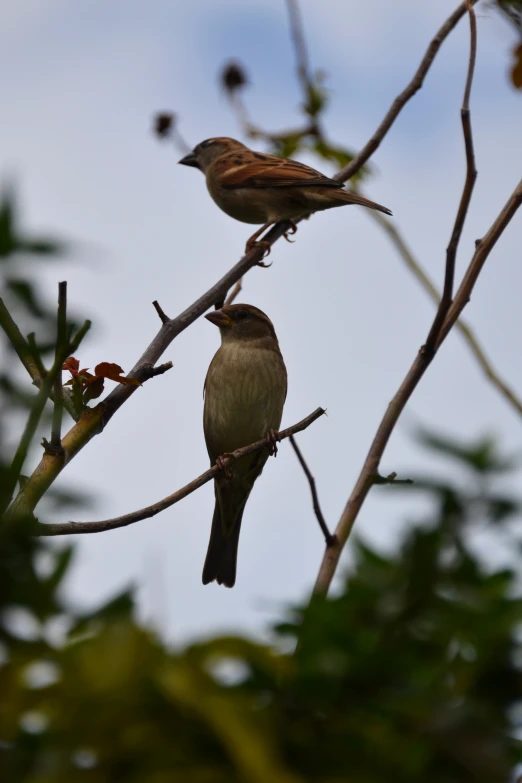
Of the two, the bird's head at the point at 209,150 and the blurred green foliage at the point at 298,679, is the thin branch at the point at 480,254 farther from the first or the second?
the bird's head at the point at 209,150

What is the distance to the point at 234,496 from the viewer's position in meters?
6.35

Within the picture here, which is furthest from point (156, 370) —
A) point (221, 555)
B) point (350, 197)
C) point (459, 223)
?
point (350, 197)

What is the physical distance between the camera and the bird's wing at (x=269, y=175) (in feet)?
24.5

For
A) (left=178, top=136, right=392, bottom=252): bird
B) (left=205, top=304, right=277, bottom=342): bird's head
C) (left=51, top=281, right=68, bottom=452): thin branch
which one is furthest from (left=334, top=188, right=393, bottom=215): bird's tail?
(left=51, top=281, right=68, bottom=452): thin branch

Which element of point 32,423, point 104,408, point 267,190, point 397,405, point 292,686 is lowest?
point 292,686

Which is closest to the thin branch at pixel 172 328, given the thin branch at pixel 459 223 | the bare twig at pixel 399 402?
the bare twig at pixel 399 402

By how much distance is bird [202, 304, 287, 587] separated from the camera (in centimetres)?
620

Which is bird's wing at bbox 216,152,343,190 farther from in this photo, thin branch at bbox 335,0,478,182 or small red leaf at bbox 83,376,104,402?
small red leaf at bbox 83,376,104,402

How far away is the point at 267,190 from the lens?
25.3ft

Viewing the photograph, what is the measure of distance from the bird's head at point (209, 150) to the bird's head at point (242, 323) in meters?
2.96

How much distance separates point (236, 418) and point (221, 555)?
0.86m

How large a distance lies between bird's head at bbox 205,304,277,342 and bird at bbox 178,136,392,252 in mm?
462

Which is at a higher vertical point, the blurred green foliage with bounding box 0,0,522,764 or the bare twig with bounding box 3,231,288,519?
the bare twig with bounding box 3,231,288,519

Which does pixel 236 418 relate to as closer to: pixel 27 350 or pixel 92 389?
pixel 92 389
